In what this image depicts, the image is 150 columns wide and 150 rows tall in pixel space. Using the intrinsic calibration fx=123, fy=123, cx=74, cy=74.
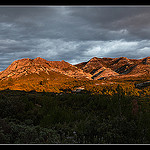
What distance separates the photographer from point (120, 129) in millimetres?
4738

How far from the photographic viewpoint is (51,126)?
5578mm

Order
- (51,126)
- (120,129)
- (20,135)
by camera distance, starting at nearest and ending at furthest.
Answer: (20,135), (120,129), (51,126)

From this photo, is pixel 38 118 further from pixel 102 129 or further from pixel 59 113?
pixel 102 129
